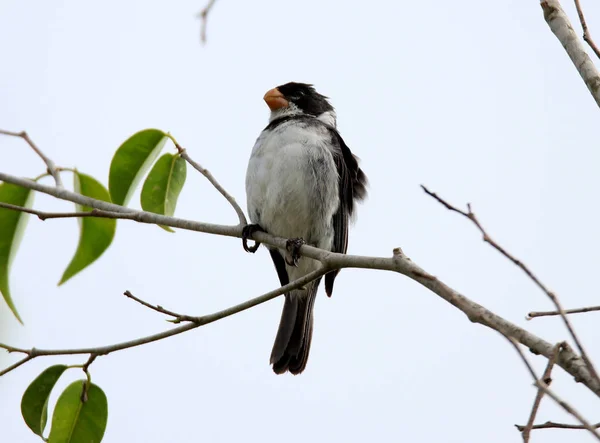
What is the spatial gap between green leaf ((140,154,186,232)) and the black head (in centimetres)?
163

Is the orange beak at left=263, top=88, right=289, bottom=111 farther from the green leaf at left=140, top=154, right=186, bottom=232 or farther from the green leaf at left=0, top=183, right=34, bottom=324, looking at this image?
the green leaf at left=0, top=183, right=34, bottom=324

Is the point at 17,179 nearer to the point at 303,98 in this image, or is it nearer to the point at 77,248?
the point at 77,248

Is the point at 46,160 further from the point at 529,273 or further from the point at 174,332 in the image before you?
the point at 529,273

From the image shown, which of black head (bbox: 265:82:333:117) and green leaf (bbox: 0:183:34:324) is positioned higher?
black head (bbox: 265:82:333:117)

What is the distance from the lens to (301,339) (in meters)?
4.75

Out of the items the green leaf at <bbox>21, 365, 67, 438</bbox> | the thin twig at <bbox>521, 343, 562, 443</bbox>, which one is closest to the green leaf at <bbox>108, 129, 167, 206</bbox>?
the green leaf at <bbox>21, 365, 67, 438</bbox>

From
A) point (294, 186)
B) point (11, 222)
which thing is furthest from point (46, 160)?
point (294, 186)

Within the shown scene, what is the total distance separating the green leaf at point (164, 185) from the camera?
3.71m

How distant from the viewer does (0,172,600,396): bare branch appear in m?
1.81

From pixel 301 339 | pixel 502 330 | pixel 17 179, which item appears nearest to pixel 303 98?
pixel 301 339

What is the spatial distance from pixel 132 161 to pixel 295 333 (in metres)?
1.60

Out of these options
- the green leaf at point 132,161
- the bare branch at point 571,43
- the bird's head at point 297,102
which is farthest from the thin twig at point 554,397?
the bird's head at point 297,102

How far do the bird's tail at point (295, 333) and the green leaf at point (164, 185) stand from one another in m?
1.32

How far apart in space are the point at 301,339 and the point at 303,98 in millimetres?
1633
